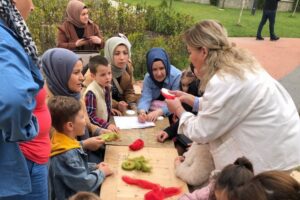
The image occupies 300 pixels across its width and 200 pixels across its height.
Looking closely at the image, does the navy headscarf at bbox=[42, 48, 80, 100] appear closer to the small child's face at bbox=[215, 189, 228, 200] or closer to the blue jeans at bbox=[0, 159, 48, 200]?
the blue jeans at bbox=[0, 159, 48, 200]

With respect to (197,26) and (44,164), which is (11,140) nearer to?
(44,164)

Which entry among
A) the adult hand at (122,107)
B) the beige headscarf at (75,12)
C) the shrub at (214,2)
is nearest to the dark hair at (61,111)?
the adult hand at (122,107)

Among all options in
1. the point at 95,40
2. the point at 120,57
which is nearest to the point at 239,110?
the point at 120,57

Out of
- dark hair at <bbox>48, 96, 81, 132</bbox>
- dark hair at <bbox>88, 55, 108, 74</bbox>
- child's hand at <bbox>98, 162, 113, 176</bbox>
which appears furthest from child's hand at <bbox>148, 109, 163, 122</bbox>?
dark hair at <bbox>48, 96, 81, 132</bbox>

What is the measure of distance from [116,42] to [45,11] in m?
4.52

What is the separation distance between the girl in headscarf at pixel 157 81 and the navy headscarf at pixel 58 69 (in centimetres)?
102

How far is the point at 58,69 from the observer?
3.04 metres

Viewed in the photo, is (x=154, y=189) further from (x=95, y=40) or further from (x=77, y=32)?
(x=77, y=32)

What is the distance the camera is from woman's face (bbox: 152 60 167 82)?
13.4 feet

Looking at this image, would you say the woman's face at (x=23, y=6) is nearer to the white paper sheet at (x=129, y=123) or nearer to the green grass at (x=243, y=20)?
the white paper sheet at (x=129, y=123)

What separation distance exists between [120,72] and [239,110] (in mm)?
2131

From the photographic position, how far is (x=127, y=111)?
13.3 feet

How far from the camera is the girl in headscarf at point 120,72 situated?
4246mm

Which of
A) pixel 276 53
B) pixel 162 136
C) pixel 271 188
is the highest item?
pixel 271 188
